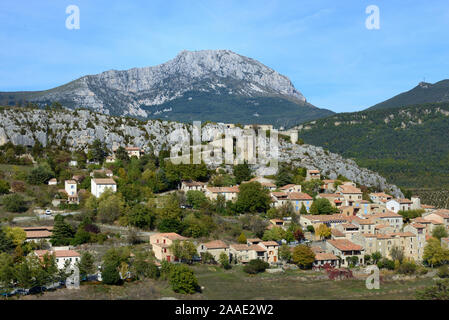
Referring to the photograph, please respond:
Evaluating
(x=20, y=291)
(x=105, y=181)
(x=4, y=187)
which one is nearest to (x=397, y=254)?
(x=20, y=291)

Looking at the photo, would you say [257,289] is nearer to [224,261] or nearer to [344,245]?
[224,261]

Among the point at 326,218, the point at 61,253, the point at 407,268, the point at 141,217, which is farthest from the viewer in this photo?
the point at 326,218

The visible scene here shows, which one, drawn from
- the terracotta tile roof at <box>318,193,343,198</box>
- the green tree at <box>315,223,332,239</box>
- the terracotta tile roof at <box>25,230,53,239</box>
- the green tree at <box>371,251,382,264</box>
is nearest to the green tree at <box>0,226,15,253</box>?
the terracotta tile roof at <box>25,230,53,239</box>

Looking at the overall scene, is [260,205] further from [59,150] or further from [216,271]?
[59,150]

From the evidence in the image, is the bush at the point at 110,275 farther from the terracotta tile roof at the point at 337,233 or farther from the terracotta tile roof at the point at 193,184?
the terracotta tile roof at the point at 193,184

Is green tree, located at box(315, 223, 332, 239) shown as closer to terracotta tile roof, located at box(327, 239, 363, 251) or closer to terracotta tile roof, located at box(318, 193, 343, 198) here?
terracotta tile roof, located at box(327, 239, 363, 251)
